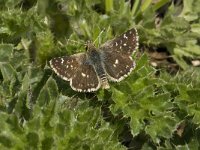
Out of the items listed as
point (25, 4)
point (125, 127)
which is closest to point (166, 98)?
point (125, 127)

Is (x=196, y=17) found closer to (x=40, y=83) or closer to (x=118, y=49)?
(x=118, y=49)

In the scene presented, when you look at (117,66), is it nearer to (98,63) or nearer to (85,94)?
(98,63)

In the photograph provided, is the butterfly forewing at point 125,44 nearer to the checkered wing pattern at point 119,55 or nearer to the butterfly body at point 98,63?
the checkered wing pattern at point 119,55

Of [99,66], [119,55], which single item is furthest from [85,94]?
[119,55]

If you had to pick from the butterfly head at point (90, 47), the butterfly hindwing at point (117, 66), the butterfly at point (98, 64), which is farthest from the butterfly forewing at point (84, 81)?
the butterfly head at point (90, 47)

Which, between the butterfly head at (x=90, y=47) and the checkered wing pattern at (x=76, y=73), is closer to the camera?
the checkered wing pattern at (x=76, y=73)

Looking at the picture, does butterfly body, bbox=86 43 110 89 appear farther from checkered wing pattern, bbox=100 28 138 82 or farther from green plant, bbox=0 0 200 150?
green plant, bbox=0 0 200 150
